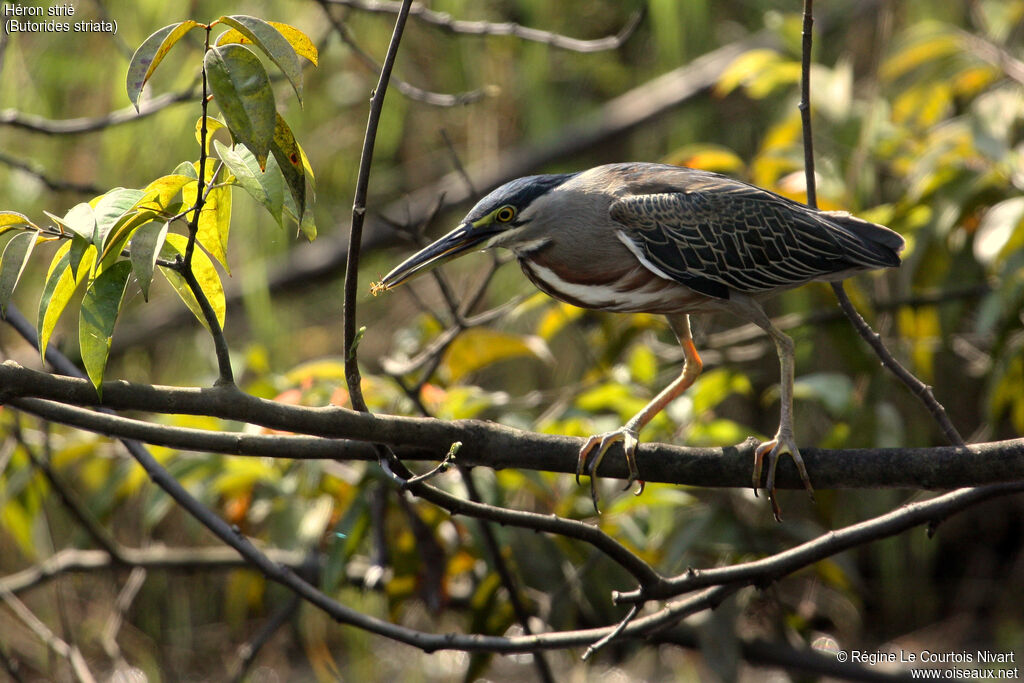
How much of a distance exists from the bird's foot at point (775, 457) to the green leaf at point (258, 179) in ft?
3.43

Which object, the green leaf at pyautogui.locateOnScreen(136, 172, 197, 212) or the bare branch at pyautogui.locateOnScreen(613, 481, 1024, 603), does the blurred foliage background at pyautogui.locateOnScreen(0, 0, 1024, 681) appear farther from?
the green leaf at pyautogui.locateOnScreen(136, 172, 197, 212)

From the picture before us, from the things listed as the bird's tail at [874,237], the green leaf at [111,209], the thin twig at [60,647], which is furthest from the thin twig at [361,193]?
the thin twig at [60,647]

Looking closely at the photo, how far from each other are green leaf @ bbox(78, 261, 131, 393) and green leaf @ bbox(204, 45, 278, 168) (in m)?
0.31

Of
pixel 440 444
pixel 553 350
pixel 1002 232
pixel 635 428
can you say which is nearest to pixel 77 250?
pixel 440 444

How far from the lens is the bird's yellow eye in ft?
6.93

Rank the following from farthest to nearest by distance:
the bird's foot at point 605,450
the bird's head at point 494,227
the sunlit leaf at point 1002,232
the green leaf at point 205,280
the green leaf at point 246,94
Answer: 1. the sunlit leaf at point 1002,232
2. the bird's head at point 494,227
3. the bird's foot at point 605,450
4. the green leaf at point 205,280
5. the green leaf at point 246,94

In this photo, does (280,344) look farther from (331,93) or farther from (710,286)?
(710,286)

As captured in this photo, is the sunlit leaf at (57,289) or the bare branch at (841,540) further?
the bare branch at (841,540)

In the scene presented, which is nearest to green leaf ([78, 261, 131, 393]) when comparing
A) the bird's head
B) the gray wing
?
the bird's head

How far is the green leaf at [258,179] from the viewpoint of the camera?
4.34 feet

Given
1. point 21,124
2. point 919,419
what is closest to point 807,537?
point 919,419

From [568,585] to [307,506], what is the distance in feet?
2.69

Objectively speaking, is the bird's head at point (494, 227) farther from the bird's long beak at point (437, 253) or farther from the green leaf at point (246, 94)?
the green leaf at point (246, 94)

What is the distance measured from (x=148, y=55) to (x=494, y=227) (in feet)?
3.14
